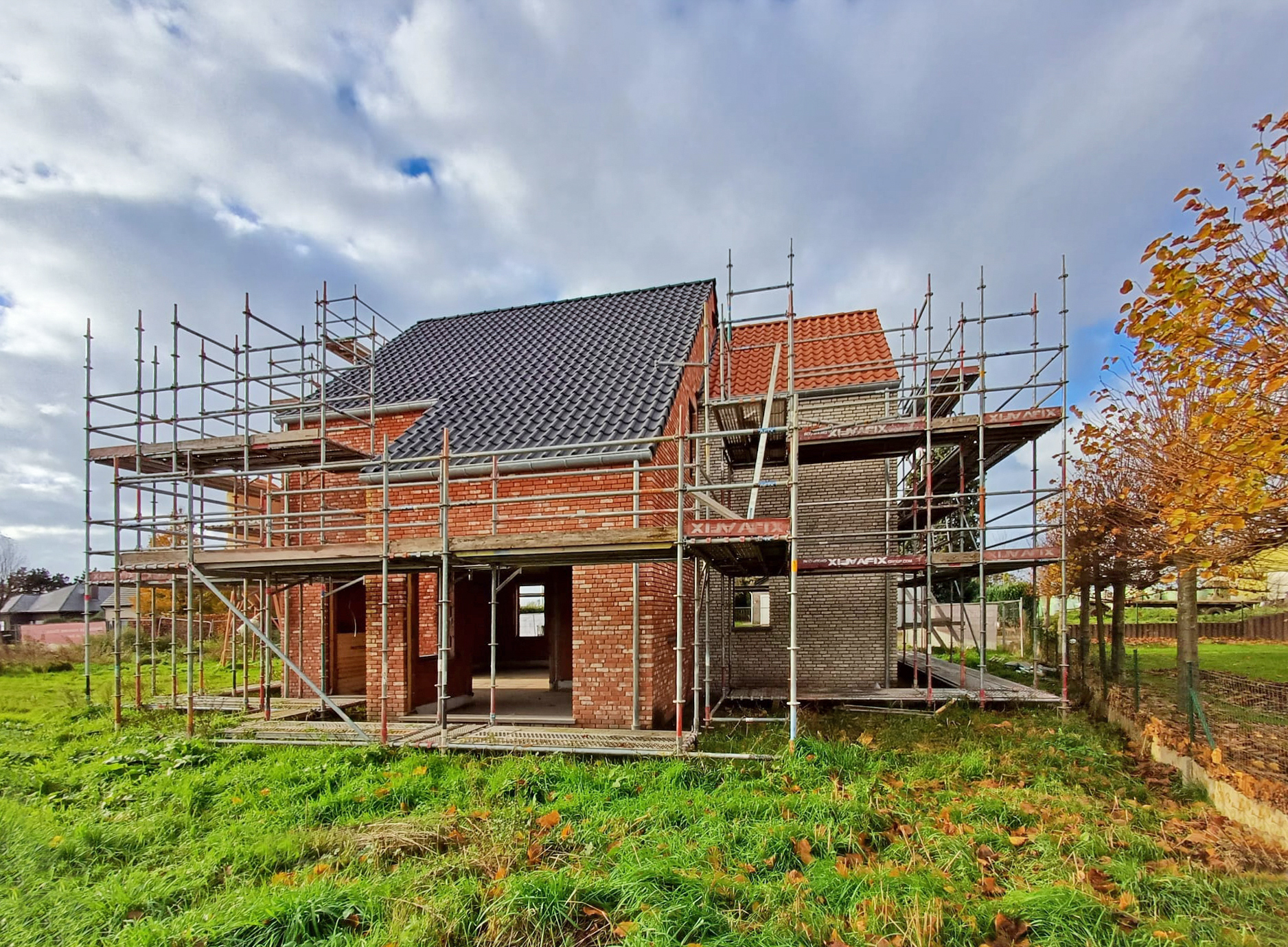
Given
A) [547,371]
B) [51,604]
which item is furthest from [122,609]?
[51,604]

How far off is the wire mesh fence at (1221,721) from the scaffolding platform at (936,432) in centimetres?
326

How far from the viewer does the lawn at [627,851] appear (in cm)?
379

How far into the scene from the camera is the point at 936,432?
33.4 feet

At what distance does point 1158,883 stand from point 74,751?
34.2 ft

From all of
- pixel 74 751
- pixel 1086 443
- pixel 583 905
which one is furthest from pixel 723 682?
pixel 74 751

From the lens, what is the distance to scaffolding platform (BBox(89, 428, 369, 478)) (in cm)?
1015

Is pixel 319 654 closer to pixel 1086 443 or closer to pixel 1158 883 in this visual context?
pixel 1158 883

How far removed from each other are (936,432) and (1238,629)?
961 inches

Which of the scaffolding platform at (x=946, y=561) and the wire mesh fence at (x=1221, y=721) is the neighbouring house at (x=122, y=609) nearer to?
the scaffolding platform at (x=946, y=561)

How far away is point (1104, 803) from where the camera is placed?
587 centimetres

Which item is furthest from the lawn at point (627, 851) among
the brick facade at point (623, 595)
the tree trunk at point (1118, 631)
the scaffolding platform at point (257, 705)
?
the tree trunk at point (1118, 631)

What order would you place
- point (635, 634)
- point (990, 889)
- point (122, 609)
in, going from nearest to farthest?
point (990, 889) < point (635, 634) < point (122, 609)

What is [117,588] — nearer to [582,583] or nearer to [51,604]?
[582,583]

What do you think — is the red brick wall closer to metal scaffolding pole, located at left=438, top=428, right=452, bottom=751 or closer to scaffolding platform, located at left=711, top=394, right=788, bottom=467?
metal scaffolding pole, located at left=438, top=428, right=452, bottom=751
